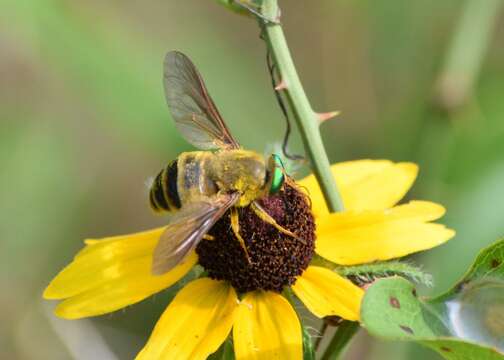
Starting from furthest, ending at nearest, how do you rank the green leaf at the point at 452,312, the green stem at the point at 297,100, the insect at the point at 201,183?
the insect at the point at 201,183, the green stem at the point at 297,100, the green leaf at the point at 452,312

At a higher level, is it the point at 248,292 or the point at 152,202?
the point at 152,202

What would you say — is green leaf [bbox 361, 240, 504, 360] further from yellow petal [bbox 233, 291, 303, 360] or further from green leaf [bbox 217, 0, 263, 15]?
green leaf [bbox 217, 0, 263, 15]

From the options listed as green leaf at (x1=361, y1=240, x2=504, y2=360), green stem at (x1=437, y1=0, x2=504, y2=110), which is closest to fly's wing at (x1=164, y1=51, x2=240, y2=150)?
green leaf at (x1=361, y1=240, x2=504, y2=360)

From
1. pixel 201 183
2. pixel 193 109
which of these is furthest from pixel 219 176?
pixel 193 109

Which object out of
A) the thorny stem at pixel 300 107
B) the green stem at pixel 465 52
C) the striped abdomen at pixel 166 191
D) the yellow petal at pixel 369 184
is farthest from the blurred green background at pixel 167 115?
the thorny stem at pixel 300 107

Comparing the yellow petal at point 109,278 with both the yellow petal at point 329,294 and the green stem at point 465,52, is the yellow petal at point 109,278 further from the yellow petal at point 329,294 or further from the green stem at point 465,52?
the green stem at point 465,52

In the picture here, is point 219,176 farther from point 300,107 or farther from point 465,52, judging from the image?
point 465,52

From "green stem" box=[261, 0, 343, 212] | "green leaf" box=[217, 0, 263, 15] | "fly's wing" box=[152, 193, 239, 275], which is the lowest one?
"fly's wing" box=[152, 193, 239, 275]
